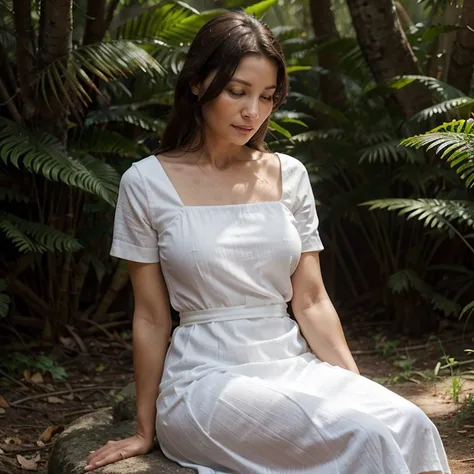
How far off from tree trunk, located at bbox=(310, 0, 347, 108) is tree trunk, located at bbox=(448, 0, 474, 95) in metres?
0.89

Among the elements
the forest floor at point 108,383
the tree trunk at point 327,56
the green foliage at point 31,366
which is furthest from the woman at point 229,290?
the tree trunk at point 327,56

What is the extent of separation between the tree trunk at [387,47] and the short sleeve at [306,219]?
287 centimetres

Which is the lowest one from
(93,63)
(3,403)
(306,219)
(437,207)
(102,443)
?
(3,403)

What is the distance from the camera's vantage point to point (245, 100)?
245 centimetres

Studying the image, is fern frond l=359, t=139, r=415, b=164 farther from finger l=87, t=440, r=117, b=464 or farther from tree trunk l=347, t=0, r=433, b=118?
finger l=87, t=440, r=117, b=464

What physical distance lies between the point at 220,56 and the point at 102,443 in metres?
1.30

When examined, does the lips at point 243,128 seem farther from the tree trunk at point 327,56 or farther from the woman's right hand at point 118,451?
the tree trunk at point 327,56

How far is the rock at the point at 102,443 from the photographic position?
90.9 inches

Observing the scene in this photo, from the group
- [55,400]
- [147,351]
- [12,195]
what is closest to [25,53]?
[12,195]

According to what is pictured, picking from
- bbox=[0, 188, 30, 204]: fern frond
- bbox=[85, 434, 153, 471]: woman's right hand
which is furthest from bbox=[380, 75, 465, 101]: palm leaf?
bbox=[85, 434, 153, 471]: woman's right hand

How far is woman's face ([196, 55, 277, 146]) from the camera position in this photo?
8.00ft

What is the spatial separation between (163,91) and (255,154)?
2753 mm

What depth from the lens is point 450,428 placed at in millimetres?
3578

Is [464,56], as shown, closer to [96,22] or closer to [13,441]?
[96,22]
